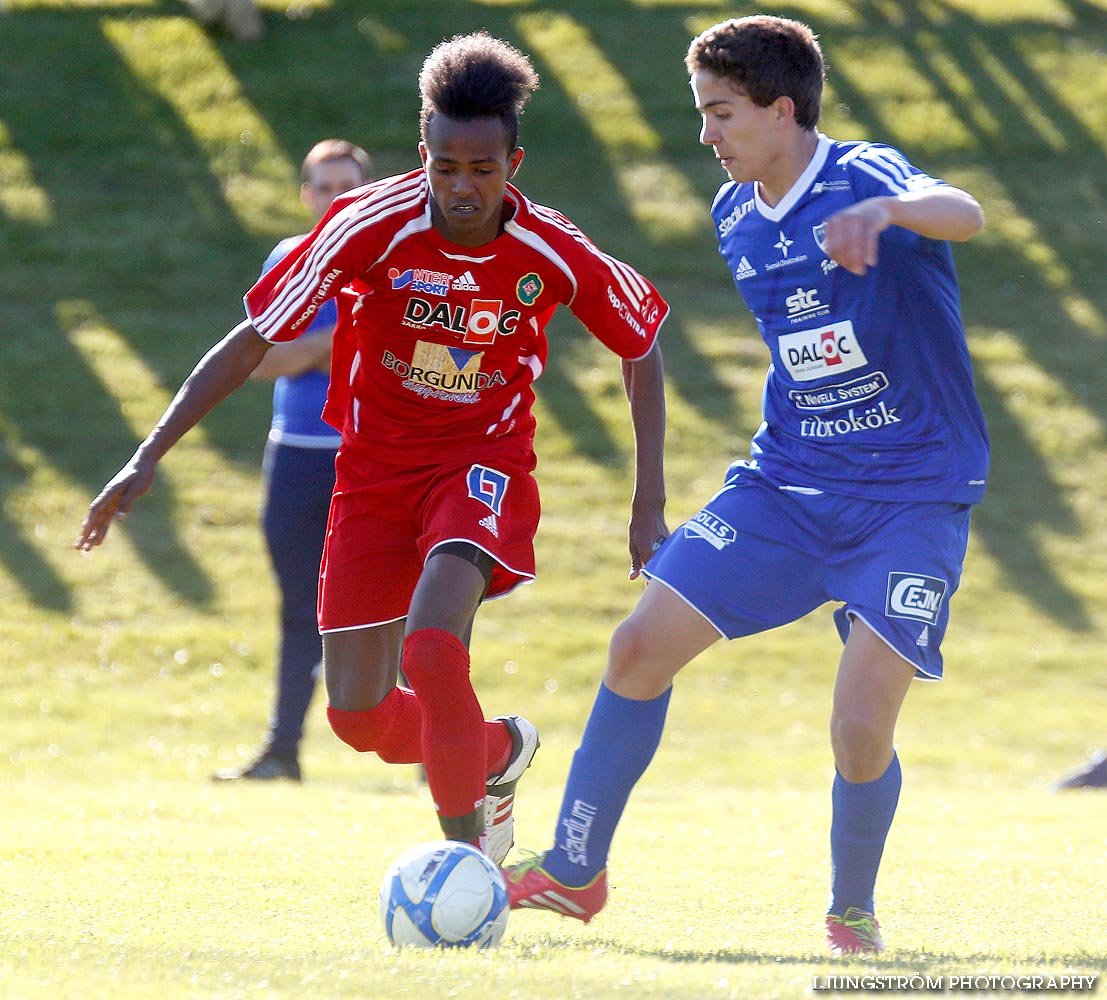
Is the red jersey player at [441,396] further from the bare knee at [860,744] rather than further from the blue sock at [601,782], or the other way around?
the bare knee at [860,744]

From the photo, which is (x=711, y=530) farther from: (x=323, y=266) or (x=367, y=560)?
(x=323, y=266)

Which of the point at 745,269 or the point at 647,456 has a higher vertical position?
the point at 745,269

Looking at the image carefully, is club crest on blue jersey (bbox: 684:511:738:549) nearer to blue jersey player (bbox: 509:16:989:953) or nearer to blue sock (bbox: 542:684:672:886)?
blue jersey player (bbox: 509:16:989:953)

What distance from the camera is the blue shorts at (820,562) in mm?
3770

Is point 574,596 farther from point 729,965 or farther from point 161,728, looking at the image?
point 729,965

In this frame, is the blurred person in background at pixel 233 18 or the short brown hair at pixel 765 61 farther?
the blurred person in background at pixel 233 18

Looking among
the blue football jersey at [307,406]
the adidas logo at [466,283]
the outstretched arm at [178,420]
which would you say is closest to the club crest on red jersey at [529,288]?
the adidas logo at [466,283]

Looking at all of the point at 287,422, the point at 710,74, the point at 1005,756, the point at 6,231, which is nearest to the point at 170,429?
the point at 710,74

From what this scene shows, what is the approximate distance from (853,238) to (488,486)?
1393mm

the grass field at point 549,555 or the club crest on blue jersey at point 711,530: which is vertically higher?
the club crest on blue jersey at point 711,530

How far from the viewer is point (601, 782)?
4070mm

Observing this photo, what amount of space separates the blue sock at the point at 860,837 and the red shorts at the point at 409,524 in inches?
42.7

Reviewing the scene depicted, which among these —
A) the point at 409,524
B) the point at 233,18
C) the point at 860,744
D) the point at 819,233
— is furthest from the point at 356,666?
the point at 233,18

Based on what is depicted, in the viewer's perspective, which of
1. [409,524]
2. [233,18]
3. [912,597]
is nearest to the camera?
[912,597]
